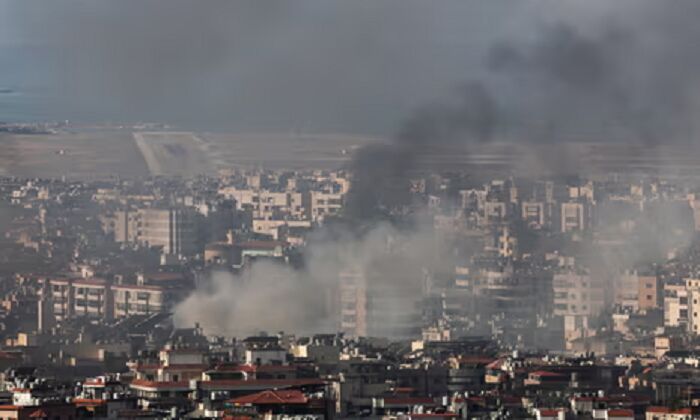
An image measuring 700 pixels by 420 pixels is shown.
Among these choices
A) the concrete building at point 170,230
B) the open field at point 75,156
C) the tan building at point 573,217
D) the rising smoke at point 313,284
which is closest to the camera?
the rising smoke at point 313,284

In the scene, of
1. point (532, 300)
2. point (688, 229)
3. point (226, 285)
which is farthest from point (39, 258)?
point (688, 229)

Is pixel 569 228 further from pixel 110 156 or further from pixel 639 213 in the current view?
pixel 110 156

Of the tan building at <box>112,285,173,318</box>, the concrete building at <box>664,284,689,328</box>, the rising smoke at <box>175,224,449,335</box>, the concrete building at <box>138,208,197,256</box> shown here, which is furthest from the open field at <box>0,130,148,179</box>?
the concrete building at <box>664,284,689,328</box>

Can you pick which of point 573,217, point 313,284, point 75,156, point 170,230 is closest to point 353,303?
point 313,284

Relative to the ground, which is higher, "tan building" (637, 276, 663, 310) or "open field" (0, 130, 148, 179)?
"open field" (0, 130, 148, 179)

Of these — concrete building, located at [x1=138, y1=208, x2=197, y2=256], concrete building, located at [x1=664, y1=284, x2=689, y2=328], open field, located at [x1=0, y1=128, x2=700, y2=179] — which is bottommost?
concrete building, located at [x1=664, y1=284, x2=689, y2=328]

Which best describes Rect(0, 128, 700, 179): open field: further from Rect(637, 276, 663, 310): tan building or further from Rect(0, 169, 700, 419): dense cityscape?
Rect(637, 276, 663, 310): tan building

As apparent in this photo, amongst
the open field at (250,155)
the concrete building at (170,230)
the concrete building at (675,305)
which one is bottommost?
the concrete building at (675,305)

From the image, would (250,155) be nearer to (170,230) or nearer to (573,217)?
(170,230)

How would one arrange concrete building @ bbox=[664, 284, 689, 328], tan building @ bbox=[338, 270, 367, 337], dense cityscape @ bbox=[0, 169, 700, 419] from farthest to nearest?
1. tan building @ bbox=[338, 270, 367, 337]
2. concrete building @ bbox=[664, 284, 689, 328]
3. dense cityscape @ bbox=[0, 169, 700, 419]

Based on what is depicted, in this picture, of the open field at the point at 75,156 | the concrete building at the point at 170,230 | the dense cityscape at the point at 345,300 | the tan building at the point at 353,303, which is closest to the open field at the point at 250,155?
the open field at the point at 75,156

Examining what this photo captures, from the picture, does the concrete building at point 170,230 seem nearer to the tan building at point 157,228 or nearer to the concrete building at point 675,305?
the tan building at point 157,228

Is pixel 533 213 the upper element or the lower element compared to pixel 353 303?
upper
